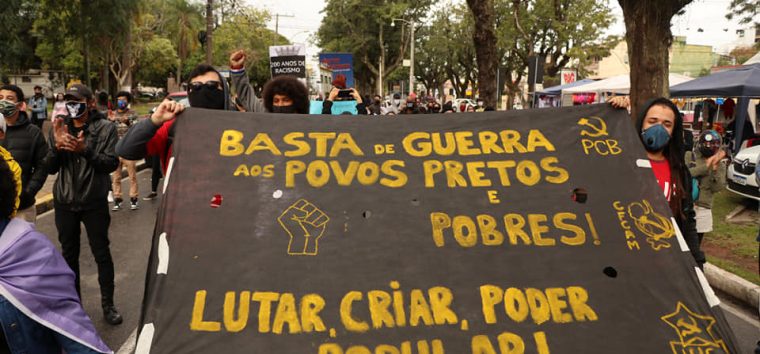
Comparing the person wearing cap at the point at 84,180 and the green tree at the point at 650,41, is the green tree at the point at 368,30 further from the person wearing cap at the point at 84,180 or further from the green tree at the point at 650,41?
the person wearing cap at the point at 84,180

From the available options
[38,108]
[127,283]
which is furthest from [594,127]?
[38,108]

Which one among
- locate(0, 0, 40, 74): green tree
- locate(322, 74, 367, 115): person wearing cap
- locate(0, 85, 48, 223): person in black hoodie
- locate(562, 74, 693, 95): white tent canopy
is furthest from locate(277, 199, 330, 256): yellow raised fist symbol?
locate(562, 74, 693, 95): white tent canopy

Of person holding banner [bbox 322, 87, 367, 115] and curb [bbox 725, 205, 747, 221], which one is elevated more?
person holding banner [bbox 322, 87, 367, 115]

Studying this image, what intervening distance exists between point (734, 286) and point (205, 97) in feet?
15.1

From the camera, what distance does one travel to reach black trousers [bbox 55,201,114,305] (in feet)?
12.0

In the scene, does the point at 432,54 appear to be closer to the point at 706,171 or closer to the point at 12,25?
the point at 12,25

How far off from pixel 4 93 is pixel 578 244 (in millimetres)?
4320

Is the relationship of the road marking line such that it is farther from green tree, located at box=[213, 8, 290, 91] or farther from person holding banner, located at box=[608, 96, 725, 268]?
green tree, located at box=[213, 8, 290, 91]

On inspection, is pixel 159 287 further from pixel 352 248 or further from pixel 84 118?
pixel 84 118

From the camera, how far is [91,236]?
12.2 feet

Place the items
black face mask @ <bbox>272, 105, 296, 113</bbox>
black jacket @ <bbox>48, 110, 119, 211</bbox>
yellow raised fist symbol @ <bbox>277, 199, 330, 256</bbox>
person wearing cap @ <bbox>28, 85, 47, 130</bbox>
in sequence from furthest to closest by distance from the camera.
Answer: person wearing cap @ <bbox>28, 85, 47, 130</bbox>, black jacket @ <bbox>48, 110, 119, 211</bbox>, black face mask @ <bbox>272, 105, 296, 113</bbox>, yellow raised fist symbol @ <bbox>277, 199, 330, 256</bbox>

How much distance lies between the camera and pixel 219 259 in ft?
6.59

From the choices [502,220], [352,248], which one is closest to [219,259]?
[352,248]

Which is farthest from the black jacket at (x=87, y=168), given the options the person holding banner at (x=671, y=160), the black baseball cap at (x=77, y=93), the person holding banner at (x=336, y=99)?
the person holding banner at (x=671, y=160)
